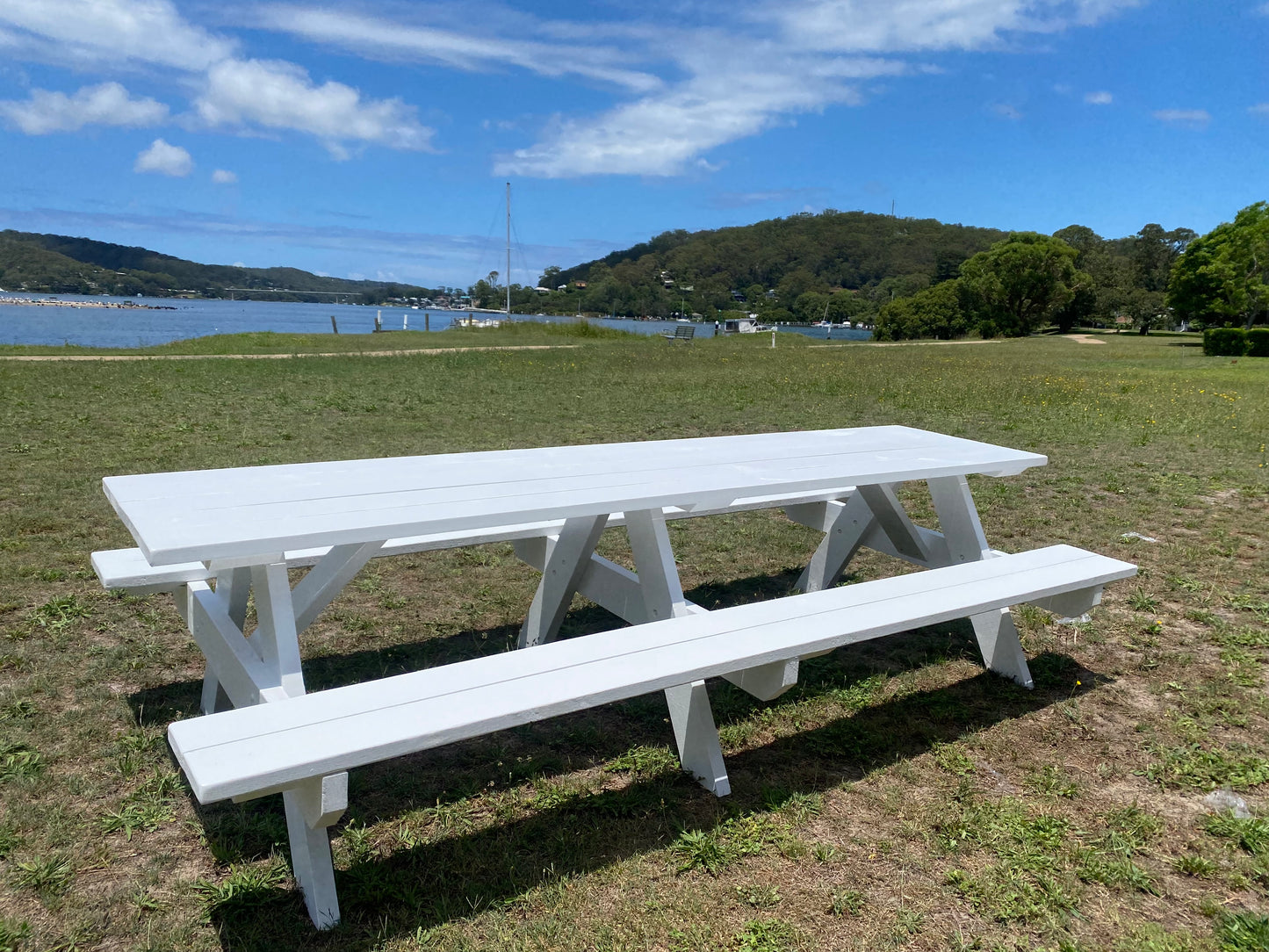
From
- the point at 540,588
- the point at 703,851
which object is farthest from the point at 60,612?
the point at 703,851

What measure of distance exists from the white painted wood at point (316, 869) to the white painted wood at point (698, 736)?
3.57 ft

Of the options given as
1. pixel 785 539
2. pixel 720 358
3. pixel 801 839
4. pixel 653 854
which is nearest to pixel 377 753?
pixel 653 854

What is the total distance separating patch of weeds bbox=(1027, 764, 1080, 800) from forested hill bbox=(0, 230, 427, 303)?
108m

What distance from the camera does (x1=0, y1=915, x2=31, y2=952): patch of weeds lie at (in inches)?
75.4

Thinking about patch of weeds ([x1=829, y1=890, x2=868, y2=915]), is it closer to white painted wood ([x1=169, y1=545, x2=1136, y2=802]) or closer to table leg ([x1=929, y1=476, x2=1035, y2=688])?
white painted wood ([x1=169, y1=545, x2=1136, y2=802])

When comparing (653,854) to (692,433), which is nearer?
(653,854)

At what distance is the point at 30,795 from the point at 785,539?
423 centimetres

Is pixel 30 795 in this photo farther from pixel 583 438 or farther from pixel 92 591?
pixel 583 438


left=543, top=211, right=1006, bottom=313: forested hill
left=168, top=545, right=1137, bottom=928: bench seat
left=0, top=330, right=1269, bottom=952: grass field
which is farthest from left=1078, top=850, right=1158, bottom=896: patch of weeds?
left=543, top=211, right=1006, bottom=313: forested hill

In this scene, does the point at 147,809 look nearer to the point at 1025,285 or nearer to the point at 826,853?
the point at 826,853

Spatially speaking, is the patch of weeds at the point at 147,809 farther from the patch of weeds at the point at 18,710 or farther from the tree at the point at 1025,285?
the tree at the point at 1025,285

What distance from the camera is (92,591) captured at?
420cm

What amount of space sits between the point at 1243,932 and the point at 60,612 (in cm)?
457

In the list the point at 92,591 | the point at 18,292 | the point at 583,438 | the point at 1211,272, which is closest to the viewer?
the point at 92,591
